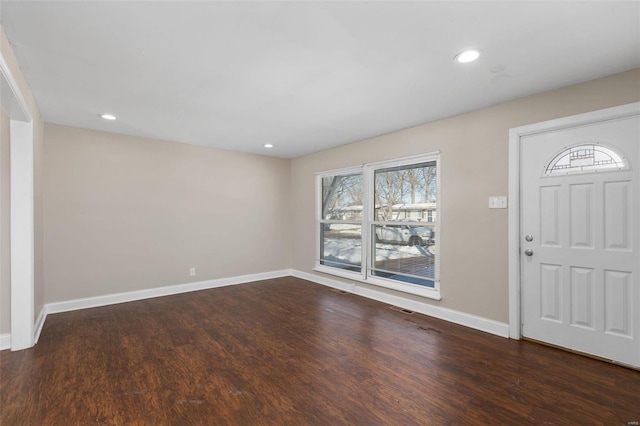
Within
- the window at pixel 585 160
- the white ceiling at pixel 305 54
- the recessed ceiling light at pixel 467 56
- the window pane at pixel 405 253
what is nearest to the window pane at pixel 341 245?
the window pane at pixel 405 253

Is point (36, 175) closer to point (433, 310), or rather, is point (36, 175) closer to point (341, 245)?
point (341, 245)

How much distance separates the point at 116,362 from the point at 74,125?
3.15 metres

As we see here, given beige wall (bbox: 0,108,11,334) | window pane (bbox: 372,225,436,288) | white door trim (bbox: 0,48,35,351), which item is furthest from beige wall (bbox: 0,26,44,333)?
window pane (bbox: 372,225,436,288)

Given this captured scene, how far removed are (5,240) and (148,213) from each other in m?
1.73

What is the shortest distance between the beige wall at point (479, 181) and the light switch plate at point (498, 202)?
0.05m

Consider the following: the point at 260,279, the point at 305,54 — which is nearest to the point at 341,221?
the point at 260,279

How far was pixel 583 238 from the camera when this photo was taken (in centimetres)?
265

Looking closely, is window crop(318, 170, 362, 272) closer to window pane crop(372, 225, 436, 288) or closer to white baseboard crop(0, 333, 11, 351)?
window pane crop(372, 225, 436, 288)

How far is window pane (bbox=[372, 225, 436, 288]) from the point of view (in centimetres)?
387

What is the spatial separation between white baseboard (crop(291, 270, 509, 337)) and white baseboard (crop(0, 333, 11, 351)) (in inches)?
Result: 155

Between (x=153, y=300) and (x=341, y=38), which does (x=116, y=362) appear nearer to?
(x=153, y=300)

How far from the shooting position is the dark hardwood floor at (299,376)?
187 centimetres

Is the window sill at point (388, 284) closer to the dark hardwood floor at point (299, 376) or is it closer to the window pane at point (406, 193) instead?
the dark hardwood floor at point (299, 376)

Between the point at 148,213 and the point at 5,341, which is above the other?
the point at 148,213
